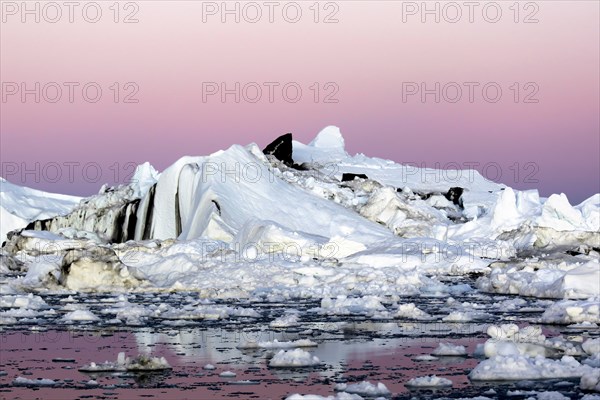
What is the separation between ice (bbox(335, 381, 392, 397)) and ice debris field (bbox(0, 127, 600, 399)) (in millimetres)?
18

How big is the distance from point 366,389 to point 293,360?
1.84 meters

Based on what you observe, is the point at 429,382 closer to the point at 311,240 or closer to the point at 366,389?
the point at 366,389

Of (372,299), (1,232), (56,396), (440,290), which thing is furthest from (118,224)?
(56,396)

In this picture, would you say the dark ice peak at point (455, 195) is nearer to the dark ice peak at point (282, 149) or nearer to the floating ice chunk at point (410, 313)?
the dark ice peak at point (282, 149)

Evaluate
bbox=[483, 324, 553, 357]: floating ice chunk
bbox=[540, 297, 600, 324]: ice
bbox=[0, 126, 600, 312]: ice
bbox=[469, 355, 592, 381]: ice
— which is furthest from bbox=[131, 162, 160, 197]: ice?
bbox=[469, 355, 592, 381]: ice

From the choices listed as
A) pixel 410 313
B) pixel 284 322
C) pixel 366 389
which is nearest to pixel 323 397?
pixel 366 389

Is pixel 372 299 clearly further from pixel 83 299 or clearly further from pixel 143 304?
pixel 83 299

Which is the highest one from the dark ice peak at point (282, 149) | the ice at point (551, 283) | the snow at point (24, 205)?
the dark ice peak at point (282, 149)

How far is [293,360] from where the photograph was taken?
1014 centimetres

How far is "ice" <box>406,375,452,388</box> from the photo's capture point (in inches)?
346

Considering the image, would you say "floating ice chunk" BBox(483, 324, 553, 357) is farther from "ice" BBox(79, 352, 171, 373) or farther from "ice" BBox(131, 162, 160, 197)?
"ice" BBox(131, 162, 160, 197)

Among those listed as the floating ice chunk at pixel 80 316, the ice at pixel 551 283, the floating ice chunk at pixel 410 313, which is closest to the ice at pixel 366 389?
the floating ice chunk at pixel 410 313

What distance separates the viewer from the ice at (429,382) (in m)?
8.78

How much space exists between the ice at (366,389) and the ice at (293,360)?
4.72ft
